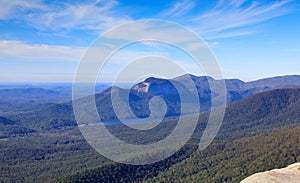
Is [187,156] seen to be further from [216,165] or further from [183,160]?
[216,165]

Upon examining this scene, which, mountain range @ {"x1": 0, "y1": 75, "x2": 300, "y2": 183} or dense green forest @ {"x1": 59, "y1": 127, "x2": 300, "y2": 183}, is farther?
mountain range @ {"x1": 0, "y1": 75, "x2": 300, "y2": 183}

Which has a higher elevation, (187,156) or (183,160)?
(187,156)

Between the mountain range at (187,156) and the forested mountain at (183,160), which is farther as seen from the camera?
the mountain range at (187,156)

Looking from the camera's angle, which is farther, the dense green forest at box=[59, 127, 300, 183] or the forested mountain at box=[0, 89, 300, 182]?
the forested mountain at box=[0, 89, 300, 182]

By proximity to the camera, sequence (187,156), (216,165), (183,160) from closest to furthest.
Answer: (216,165)
(183,160)
(187,156)

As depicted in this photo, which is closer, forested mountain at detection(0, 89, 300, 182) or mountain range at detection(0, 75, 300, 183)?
forested mountain at detection(0, 89, 300, 182)

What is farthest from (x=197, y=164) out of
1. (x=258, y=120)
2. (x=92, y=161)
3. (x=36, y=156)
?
(x=258, y=120)

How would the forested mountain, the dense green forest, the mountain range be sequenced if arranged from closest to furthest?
the dense green forest → the forested mountain → the mountain range

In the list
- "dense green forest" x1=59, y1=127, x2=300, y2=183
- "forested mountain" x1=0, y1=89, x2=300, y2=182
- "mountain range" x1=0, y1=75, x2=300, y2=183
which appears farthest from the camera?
"mountain range" x1=0, y1=75, x2=300, y2=183

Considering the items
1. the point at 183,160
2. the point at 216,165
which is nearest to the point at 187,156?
the point at 183,160

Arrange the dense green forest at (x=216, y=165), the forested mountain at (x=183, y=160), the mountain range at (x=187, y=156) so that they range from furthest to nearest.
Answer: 1. the mountain range at (x=187, y=156)
2. the forested mountain at (x=183, y=160)
3. the dense green forest at (x=216, y=165)

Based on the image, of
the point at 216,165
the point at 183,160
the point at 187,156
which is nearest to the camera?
the point at 216,165
